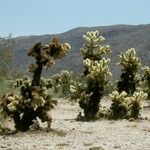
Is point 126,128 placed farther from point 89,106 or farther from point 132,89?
point 132,89

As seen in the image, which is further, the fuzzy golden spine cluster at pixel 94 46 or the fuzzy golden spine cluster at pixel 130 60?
the fuzzy golden spine cluster at pixel 130 60

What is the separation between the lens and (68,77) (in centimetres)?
4619

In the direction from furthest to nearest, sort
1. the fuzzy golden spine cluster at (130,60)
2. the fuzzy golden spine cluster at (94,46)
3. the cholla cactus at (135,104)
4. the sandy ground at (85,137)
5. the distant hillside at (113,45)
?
the distant hillside at (113,45)
the fuzzy golden spine cluster at (130,60)
the fuzzy golden spine cluster at (94,46)
the cholla cactus at (135,104)
the sandy ground at (85,137)

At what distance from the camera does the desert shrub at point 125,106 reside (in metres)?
26.5

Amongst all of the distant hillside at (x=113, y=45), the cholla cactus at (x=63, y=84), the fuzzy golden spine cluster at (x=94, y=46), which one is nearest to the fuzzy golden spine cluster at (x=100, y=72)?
the fuzzy golden spine cluster at (x=94, y=46)

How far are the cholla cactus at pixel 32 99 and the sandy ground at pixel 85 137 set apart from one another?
64 centimetres

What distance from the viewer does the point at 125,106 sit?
26.5m

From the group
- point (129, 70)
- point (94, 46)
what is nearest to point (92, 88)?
point (94, 46)

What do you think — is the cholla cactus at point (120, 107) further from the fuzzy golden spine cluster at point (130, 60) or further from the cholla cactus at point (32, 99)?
the cholla cactus at point (32, 99)

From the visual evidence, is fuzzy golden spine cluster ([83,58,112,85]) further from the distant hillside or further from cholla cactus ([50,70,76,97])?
the distant hillside

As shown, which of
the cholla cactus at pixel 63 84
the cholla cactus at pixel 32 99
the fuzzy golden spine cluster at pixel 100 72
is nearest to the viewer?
the cholla cactus at pixel 32 99

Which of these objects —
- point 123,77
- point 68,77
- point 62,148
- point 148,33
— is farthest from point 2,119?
point 148,33

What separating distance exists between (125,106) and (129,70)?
13.3 feet

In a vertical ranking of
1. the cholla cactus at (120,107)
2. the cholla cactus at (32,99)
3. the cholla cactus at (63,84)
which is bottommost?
the cholla cactus at (63,84)
